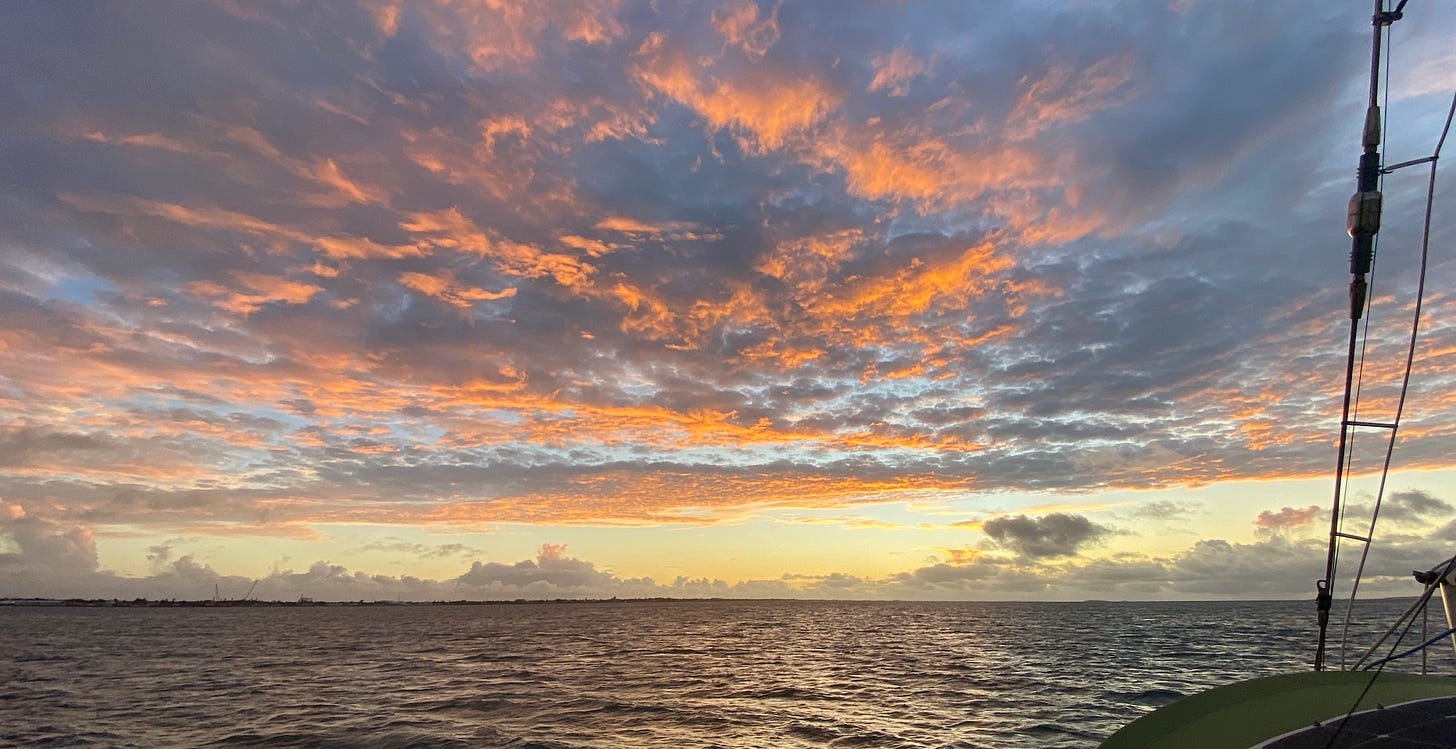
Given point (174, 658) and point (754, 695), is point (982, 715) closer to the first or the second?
point (754, 695)

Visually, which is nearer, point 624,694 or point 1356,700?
point 1356,700

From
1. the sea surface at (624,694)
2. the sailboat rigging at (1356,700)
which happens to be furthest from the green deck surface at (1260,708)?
the sea surface at (624,694)

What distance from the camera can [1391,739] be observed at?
27.8 ft

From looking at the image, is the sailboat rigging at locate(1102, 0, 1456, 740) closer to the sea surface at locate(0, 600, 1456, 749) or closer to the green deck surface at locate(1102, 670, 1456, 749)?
the green deck surface at locate(1102, 670, 1456, 749)

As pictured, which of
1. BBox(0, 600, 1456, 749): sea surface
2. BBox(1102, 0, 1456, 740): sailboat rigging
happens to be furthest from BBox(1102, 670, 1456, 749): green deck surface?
BBox(0, 600, 1456, 749): sea surface

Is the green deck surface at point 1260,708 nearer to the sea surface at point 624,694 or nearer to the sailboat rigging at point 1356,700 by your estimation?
the sailboat rigging at point 1356,700

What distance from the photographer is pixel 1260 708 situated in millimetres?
9828

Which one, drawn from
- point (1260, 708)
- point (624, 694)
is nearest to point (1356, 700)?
point (1260, 708)

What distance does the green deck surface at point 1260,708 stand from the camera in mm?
9258

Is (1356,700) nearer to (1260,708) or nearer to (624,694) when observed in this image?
(1260,708)

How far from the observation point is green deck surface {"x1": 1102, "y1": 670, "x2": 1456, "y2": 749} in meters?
9.26

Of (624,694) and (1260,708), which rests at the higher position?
(1260,708)

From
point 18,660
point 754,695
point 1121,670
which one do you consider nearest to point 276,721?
point 754,695

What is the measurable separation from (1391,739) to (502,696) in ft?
117
